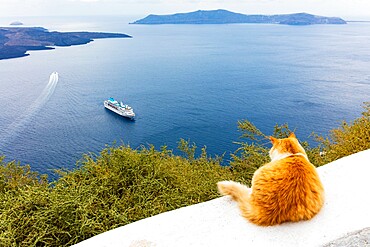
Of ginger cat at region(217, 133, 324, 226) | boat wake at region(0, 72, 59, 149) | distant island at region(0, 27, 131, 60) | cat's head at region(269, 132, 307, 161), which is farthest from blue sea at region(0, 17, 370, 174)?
ginger cat at region(217, 133, 324, 226)

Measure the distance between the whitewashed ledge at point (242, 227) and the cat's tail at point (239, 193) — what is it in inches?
2.8

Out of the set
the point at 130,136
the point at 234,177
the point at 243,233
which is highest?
the point at 243,233

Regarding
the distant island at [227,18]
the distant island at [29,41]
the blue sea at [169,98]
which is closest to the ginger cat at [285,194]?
the blue sea at [169,98]

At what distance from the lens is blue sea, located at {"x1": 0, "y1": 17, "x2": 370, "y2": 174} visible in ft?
82.6

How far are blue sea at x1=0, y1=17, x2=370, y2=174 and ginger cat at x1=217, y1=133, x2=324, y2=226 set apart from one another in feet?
59.1

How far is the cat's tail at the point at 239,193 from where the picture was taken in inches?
118

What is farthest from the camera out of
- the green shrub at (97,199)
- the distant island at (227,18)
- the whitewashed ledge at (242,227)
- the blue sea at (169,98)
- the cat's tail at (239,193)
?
the distant island at (227,18)

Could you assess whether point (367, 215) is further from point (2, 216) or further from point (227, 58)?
point (227, 58)

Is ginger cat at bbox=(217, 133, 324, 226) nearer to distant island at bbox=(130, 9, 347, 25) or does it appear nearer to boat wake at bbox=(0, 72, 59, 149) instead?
boat wake at bbox=(0, 72, 59, 149)

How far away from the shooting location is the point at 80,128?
27688 millimetres

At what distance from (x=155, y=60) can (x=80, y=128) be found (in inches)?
1253

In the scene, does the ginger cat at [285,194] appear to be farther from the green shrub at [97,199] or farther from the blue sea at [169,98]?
the blue sea at [169,98]

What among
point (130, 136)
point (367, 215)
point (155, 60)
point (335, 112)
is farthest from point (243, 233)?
point (155, 60)

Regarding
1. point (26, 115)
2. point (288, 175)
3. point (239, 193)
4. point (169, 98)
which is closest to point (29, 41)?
point (26, 115)
